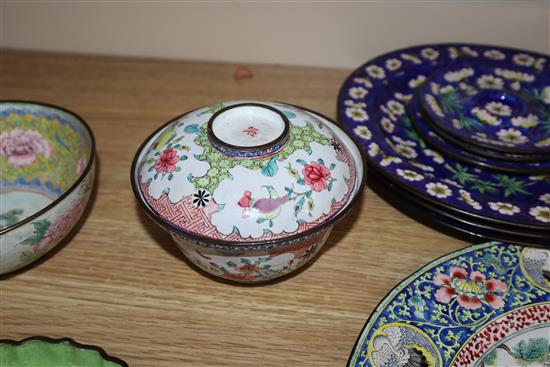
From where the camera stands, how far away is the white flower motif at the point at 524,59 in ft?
3.96

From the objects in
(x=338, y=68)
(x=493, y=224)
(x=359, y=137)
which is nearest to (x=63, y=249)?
(x=359, y=137)

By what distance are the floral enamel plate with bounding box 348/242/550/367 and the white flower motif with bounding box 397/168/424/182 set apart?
5.7 inches

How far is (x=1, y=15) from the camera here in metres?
1.42

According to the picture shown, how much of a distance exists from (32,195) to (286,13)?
72cm

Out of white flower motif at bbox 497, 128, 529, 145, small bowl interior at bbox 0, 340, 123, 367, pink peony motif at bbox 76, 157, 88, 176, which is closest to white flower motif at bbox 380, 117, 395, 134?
white flower motif at bbox 497, 128, 529, 145

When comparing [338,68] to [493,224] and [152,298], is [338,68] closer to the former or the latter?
[493,224]

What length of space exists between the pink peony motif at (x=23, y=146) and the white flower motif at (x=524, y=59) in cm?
103

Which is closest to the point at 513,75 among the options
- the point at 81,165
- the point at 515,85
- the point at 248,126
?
the point at 515,85

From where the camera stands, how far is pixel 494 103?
3.61 ft

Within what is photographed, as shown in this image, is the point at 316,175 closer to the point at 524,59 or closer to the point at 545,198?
the point at 545,198

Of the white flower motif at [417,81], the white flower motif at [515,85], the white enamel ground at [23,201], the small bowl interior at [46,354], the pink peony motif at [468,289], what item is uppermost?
the white flower motif at [515,85]

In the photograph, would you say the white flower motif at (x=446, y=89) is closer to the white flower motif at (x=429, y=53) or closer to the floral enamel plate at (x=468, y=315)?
the white flower motif at (x=429, y=53)

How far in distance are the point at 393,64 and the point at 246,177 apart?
25.2 inches

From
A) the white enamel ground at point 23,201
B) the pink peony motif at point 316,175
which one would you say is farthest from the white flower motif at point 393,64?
the white enamel ground at point 23,201
